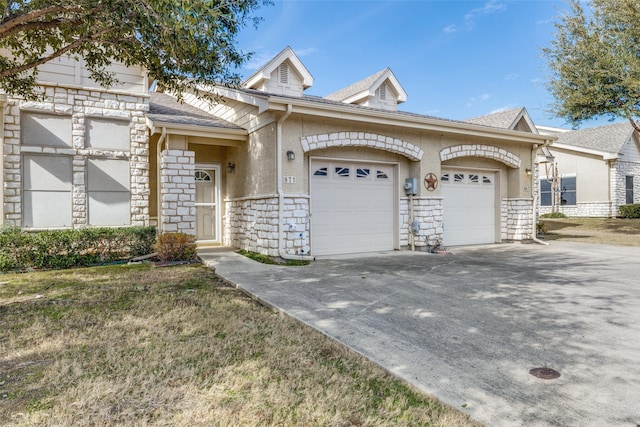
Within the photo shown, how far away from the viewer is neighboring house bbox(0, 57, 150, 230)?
8445mm

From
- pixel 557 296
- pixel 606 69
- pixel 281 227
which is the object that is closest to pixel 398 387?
pixel 557 296

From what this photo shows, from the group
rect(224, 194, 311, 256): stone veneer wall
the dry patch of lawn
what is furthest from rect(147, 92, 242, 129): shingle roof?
the dry patch of lawn

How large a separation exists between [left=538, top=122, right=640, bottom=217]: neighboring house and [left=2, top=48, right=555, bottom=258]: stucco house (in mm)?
13005

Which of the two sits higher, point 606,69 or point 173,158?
point 606,69

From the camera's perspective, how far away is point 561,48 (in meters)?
14.3

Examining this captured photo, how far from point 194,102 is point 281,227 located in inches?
293

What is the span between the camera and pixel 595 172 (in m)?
20.9

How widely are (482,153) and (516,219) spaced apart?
2634 millimetres

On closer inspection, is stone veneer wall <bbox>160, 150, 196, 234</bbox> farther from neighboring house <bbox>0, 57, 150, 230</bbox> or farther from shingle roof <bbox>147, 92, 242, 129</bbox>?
neighboring house <bbox>0, 57, 150, 230</bbox>

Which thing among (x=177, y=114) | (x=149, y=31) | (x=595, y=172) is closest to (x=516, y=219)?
(x=177, y=114)

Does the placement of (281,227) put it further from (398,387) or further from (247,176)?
(398,387)

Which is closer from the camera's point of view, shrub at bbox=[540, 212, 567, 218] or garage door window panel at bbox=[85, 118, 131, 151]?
garage door window panel at bbox=[85, 118, 131, 151]

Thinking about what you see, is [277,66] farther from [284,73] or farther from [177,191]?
[177,191]

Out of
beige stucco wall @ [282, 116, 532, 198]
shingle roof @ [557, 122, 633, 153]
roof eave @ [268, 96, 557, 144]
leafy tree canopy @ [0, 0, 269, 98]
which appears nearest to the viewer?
leafy tree canopy @ [0, 0, 269, 98]
